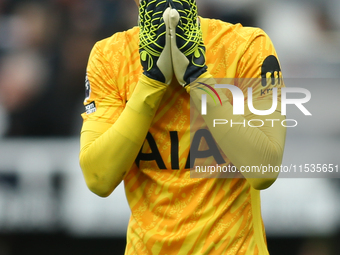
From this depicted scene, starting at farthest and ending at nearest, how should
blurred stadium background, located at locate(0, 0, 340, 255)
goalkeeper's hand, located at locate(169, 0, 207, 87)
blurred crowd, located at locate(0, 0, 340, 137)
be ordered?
1. blurred crowd, located at locate(0, 0, 340, 137)
2. blurred stadium background, located at locate(0, 0, 340, 255)
3. goalkeeper's hand, located at locate(169, 0, 207, 87)

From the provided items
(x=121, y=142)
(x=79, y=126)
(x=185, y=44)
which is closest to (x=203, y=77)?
(x=185, y=44)

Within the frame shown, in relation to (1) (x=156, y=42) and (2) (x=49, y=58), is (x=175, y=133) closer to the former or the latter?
(1) (x=156, y=42)

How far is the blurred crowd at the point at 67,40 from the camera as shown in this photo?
265 centimetres

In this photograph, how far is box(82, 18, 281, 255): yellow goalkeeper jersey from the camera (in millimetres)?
1151

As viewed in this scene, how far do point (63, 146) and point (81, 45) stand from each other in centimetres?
66

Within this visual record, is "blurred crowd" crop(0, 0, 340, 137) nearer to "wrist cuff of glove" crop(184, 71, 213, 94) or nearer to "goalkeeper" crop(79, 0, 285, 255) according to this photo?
"goalkeeper" crop(79, 0, 285, 255)

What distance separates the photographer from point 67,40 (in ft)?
8.93

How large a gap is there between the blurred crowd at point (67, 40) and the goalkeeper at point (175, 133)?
1.48m

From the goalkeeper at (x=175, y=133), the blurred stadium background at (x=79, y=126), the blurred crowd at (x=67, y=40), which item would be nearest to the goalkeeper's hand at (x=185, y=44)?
the goalkeeper at (x=175, y=133)

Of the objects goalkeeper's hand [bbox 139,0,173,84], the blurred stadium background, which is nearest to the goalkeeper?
goalkeeper's hand [bbox 139,0,173,84]

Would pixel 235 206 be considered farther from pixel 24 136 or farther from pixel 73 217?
pixel 24 136

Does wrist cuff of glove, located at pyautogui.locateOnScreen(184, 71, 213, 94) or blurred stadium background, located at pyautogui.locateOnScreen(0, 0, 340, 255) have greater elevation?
wrist cuff of glove, located at pyautogui.locateOnScreen(184, 71, 213, 94)

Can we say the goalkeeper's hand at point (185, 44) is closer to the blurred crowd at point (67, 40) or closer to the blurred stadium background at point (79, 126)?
the blurred stadium background at point (79, 126)

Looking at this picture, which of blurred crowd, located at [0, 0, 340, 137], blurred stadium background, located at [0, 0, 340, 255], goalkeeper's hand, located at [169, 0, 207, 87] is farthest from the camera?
blurred crowd, located at [0, 0, 340, 137]
